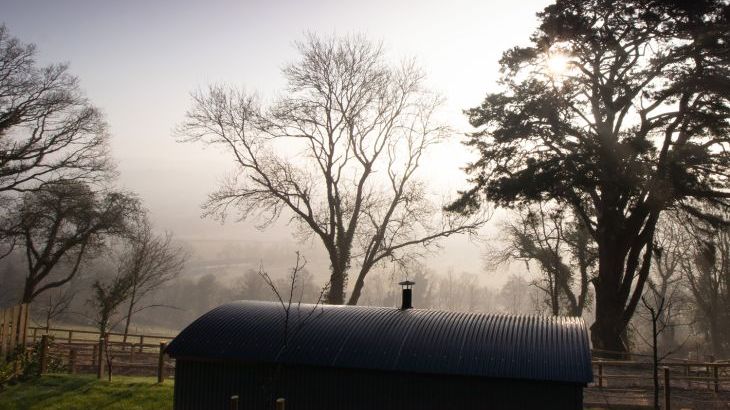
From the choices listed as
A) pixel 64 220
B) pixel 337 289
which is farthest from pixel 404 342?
pixel 64 220

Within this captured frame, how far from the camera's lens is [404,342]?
49.2 feet

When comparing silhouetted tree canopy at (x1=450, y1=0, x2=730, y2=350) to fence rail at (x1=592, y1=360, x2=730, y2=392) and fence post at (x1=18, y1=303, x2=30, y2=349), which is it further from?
fence post at (x1=18, y1=303, x2=30, y2=349)

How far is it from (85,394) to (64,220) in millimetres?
18663

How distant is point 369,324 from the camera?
1598 cm

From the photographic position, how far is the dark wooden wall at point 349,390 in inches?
542

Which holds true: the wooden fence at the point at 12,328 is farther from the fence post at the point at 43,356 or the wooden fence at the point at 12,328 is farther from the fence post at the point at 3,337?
the fence post at the point at 43,356

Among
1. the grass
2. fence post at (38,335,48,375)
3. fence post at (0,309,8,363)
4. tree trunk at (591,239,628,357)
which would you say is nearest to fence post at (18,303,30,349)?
fence post at (0,309,8,363)

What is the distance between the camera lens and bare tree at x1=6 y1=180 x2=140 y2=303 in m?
33.8

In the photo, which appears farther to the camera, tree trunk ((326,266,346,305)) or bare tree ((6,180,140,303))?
bare tree ((6,180,140,303))

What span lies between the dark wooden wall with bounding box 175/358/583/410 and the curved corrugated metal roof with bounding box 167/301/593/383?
34cm

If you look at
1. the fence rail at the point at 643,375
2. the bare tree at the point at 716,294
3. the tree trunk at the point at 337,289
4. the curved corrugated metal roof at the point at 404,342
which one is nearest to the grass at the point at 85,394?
the curved corrugated metal roof at the point at 404,342

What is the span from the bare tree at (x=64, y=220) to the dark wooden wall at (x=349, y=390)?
71.6 feet

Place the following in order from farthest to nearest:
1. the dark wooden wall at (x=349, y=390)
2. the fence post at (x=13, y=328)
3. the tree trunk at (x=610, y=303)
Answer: the tree trunk at (x=610, y=303), the fence post at (x=13, y=328), the dark wooden wall at (x=349, y=390)

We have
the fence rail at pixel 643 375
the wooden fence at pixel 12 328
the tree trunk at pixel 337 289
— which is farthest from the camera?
the tree trunk at pixel 337 289
